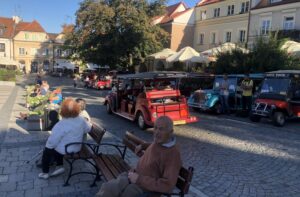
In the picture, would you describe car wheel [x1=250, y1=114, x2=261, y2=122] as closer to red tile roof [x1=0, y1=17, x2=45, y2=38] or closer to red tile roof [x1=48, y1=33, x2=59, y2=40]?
red tile roof [x1=0, y1=17, x2=45, y2=38]

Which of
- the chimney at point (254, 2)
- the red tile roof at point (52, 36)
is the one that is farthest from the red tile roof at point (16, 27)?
the chimney at point (254, 2)

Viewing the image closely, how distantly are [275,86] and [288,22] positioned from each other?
64.1 feet

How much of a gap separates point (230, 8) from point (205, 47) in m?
5.83

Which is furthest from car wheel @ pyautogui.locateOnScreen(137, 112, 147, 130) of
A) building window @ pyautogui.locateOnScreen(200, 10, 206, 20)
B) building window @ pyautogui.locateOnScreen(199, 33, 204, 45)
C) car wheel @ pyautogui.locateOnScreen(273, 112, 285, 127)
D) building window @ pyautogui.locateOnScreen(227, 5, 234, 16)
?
building window @ pyautogui.locateOnScreen(200, 10, 206, 20)

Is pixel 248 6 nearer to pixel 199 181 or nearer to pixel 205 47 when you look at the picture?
pixel 205 47

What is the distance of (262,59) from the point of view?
55.0 ft

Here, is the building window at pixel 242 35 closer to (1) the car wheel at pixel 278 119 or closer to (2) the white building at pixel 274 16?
(2) the white building at pixel 274 16

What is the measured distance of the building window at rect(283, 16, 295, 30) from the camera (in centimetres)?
2784

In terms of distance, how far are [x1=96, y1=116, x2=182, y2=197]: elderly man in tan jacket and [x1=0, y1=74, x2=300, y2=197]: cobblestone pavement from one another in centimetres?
137

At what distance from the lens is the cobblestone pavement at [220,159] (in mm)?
5125

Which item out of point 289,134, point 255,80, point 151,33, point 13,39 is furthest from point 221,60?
point 13,39

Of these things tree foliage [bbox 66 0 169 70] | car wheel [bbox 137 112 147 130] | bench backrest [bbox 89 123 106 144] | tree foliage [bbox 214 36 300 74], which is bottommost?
car wheel [bbox 137 112 147 130]

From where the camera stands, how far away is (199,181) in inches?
220

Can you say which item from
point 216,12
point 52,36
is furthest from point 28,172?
point 52,36
